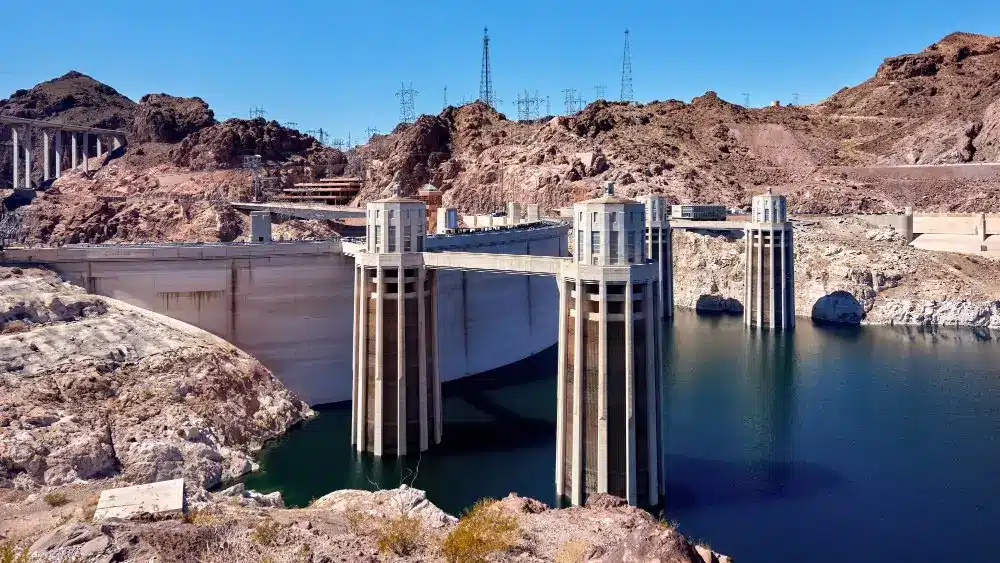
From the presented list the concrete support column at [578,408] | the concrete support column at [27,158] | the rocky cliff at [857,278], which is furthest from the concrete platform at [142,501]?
the concrete support column at [27,158]

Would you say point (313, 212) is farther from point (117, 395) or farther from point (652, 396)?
point (652, 396)

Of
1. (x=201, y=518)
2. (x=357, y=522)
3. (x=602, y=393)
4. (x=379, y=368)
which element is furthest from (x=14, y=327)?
(x=602, y=393)

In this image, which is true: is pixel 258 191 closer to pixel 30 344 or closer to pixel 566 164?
pixel 566 164

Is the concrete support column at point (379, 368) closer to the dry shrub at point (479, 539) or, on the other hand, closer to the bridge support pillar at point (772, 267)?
the dry shrub at point (479, 539)

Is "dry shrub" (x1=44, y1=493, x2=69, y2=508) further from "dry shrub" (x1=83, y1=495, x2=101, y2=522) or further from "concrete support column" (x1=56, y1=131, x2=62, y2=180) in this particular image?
"concrete support column" (x1=56, y1=131, x2=62, y2=180)

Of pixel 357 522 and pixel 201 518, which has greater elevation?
pixel 201 518

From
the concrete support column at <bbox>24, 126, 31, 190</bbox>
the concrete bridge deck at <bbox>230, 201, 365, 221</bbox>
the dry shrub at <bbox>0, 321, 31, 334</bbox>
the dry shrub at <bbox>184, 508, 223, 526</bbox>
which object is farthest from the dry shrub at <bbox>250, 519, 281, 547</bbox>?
the concrete support column at <bbox>24, 126, 31, 190</bbox>
